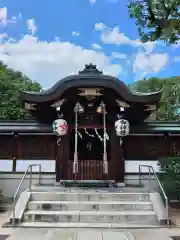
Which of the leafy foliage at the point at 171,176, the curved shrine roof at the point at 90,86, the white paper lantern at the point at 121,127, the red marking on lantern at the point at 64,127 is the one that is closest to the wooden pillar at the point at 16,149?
the curved shrine roof at the point at 90,86

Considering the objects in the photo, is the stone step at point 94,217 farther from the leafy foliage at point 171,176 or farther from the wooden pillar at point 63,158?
the wooden pillar at point 63,158

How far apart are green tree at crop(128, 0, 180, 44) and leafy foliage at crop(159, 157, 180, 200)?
5.09m

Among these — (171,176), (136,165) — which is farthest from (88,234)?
(136,165)

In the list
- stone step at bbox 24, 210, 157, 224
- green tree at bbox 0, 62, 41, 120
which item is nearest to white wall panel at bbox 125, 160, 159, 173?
stone step at bbox 24, 210, 157, 224

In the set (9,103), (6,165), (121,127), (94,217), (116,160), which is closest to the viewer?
(94,217)

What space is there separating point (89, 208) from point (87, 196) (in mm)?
467

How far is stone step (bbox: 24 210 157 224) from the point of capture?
6863 mm

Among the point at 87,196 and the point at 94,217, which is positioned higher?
the point at 87,196

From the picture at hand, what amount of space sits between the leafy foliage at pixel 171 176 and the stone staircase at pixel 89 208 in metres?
1.29

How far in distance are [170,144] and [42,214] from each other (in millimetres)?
6017

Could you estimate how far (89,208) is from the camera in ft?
24.0

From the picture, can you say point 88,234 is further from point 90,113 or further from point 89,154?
point 89,154

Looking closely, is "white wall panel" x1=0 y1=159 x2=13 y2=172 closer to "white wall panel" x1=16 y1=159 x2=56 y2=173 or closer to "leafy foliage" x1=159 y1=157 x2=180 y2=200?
"white wall panel" x1=16 y1=159 x2=56 y2=173

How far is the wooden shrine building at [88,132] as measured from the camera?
9547 millimetres
